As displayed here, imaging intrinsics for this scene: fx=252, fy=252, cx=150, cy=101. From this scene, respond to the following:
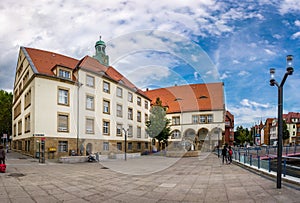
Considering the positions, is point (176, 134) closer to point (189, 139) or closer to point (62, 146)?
point (189, 139)

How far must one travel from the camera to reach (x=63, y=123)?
31.4 m

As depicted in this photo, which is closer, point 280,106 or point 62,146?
point 280,106

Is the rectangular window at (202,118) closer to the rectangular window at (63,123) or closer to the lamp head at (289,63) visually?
the rectangular window at (63,123)

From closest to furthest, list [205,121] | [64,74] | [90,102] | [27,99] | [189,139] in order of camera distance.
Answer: [90,102]
[64,74]
[27,99]
[189,139]
[205,121]

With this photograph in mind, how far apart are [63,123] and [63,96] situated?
338cm

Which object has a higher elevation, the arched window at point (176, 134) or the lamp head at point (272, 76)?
the lamp head at point (272, 76)

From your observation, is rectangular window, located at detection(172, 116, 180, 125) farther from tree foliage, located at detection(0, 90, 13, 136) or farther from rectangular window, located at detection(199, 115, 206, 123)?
tree foliage, located at detection(0, 90, 13, 136)

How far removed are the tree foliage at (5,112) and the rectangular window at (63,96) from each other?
3209 centimetres

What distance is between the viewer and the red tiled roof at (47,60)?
1244 inches

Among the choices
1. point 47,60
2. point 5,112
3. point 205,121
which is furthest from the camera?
point 205,121

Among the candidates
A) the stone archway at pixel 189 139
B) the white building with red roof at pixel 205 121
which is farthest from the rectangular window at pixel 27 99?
the white building with red roof at pixel 205 121

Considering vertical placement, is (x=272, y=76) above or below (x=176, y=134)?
above

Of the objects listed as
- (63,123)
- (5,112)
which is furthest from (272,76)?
(5,112)

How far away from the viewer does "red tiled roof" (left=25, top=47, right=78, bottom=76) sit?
104 feet
